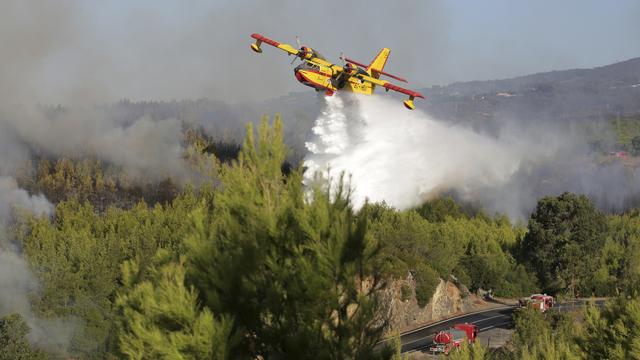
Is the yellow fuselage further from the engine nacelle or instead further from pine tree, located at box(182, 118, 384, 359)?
pine tree, located at box(182, 118, 384, 359)

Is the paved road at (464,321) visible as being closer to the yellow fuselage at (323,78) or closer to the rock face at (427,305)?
the rock face at (427,305)

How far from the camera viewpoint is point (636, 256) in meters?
89.1

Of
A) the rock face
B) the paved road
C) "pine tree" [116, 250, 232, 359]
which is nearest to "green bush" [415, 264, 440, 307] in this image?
the rock face

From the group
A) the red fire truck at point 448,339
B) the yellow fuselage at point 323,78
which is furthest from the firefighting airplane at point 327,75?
the red fire truck at point 448,339

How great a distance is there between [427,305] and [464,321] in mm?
4020

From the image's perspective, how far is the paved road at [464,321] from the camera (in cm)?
5909

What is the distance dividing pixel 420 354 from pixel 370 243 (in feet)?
136

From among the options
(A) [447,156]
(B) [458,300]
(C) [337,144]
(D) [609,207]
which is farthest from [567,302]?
(D) [609,207]

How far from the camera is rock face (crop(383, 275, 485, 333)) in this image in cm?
6900

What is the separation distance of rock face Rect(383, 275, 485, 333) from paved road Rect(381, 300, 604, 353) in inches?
62.6

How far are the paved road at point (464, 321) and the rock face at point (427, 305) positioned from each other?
1590mm

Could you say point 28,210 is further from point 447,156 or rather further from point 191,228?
point 191,228

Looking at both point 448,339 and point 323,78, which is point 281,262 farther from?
point 323,78

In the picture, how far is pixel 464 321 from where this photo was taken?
7125 cm
